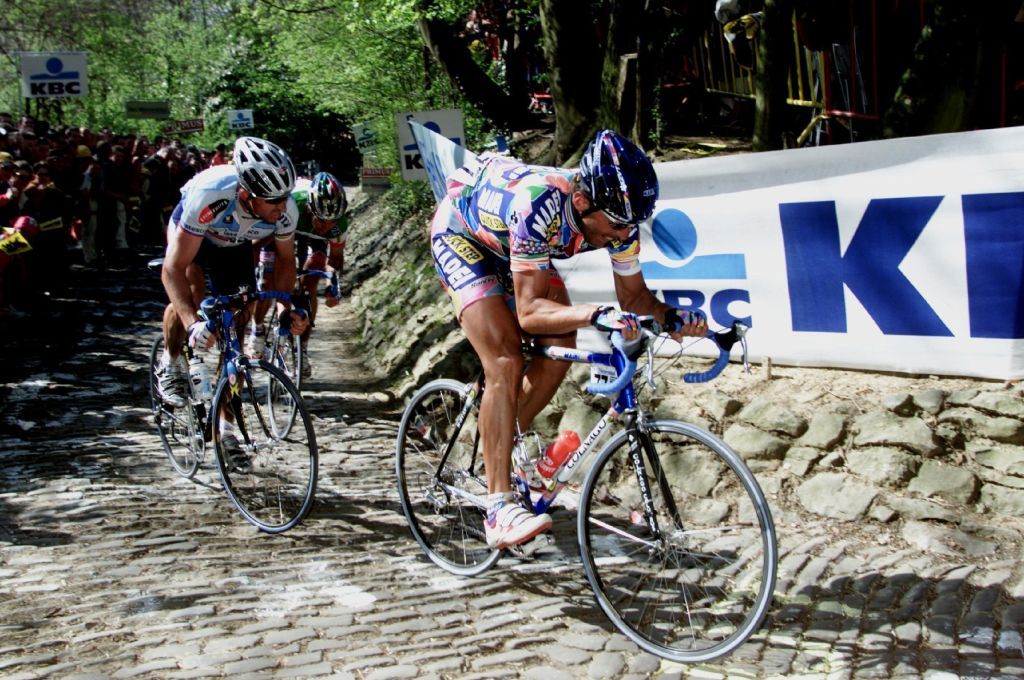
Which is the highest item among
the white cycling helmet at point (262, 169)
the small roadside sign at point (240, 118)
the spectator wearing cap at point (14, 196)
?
the small roadside sign at point (240, 118)

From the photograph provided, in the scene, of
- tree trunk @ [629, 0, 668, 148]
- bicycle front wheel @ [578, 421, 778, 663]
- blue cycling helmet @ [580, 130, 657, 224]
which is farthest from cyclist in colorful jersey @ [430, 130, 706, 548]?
tree trunk @ [629, 0, 668, 148]

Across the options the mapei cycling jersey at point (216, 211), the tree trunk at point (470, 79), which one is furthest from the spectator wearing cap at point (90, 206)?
the mapei cycling jersey at point (216, 211)

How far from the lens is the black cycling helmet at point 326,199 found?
8148 mm

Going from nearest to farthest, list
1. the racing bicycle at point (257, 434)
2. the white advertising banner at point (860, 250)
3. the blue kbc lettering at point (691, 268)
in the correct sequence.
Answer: the white advertising banner at point (860, 250)
the racing bicycle at point (257, 434)
the blue kbc lettering at point (691, 268)

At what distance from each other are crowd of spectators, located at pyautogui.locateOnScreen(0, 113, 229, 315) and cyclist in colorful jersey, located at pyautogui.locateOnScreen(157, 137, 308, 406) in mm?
5412

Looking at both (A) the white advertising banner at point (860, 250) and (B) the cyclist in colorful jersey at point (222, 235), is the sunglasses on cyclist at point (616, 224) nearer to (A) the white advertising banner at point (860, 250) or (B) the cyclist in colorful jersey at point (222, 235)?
(A) the white advertising banner at point (860, 250)

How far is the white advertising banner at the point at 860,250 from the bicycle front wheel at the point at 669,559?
1736 millimetres

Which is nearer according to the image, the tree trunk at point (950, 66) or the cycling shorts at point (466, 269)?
the cycling shorts at point (466, 269)

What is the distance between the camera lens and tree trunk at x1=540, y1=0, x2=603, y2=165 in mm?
12383

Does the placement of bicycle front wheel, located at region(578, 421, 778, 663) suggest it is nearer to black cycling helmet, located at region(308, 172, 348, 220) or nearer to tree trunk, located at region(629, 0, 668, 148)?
black cycling helmet, located at region(308, 172, 348, 220)

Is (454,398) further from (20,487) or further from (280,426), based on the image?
(20,487)

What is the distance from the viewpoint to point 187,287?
19.8 feet

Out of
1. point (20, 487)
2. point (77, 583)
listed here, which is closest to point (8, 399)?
point (20, 487)

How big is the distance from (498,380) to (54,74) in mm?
21761
